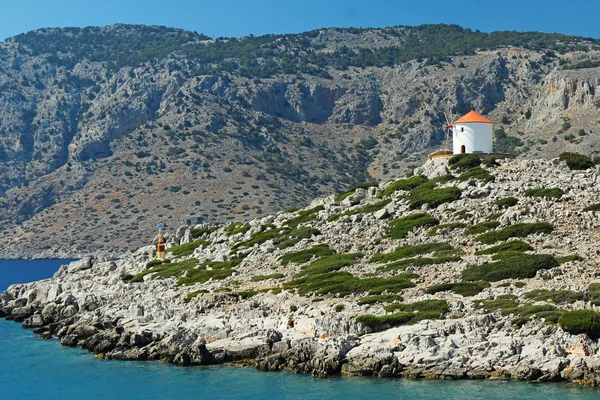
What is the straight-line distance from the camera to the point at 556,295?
128 feet

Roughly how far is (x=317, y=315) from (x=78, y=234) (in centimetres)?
13050

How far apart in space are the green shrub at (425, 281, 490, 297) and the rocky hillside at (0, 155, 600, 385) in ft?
0.32

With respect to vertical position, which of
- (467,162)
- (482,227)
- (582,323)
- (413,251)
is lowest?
(582,323)

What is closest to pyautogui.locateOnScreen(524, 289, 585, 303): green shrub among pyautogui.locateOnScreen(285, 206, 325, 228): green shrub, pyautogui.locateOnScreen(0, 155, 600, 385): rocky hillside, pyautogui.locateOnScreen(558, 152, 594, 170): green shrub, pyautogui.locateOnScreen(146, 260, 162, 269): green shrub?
pyautogui.locateOnScreen(0, 155, 600, 385): rocky hillside

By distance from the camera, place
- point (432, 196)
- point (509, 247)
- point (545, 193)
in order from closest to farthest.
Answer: point (509, 247) < point (545, 193) < point (432, 196)

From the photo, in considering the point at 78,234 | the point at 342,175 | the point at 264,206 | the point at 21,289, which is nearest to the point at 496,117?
the point at 342,175

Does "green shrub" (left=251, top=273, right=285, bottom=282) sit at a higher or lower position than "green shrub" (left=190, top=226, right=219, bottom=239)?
lower

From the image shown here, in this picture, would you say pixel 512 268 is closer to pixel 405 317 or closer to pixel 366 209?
pixel 405 317

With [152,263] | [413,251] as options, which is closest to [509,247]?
[413,251]

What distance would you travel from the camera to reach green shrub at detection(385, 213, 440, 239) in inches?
2210

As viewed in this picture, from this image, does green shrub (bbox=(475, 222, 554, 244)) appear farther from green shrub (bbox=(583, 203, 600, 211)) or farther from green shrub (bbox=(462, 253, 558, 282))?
green shrub (bbox=(462, 253, 558, 282))

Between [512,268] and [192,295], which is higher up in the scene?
[512,268]

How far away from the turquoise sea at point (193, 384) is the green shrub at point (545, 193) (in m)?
23.0

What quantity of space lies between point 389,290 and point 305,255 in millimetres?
13329
